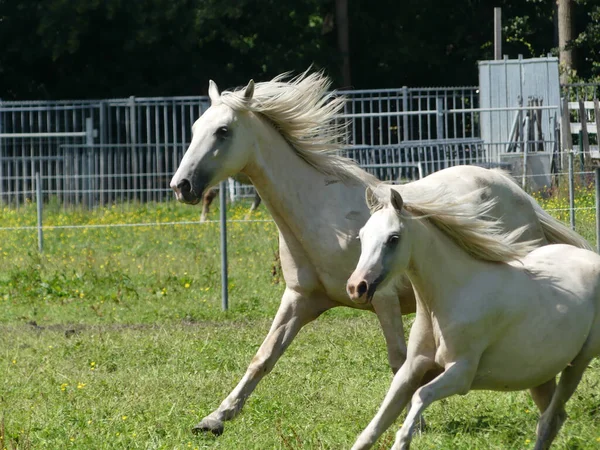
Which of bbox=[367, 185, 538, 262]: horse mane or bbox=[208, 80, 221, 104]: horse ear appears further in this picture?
bbox=[208, 80, 221, 104]: horse ear

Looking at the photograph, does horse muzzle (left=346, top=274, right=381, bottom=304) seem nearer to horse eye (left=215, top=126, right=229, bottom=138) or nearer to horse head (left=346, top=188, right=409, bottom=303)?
horse head (left=346, top=188, right=409, bottom=303)

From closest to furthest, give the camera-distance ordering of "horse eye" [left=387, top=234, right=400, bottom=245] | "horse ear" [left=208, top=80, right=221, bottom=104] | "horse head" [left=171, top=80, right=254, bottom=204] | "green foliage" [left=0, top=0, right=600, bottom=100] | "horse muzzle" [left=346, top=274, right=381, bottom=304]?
1. "horse muzzle" [left=346, top=274, right=381, bottom=304]
2. "horse eye" [left=387, top=234, right=400, bottom=245]
3. "horse head" [left=171, top=80, right=254, bottom=204]
4. "horse ear" [left=208, top=80, right=221, bottom=104]
5. "green foliage" [left=0, top=0, right=600, bottom=100]

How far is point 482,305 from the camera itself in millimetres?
5184

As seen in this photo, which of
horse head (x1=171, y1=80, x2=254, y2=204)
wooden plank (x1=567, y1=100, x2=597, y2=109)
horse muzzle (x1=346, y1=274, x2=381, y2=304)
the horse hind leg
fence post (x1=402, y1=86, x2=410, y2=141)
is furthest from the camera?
fence post (x1=402, y1=86, x2=410, y2=141)

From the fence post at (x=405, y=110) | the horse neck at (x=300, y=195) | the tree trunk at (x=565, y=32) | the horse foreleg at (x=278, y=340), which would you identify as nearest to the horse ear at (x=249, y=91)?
the horse neck at (x=300, y=195)

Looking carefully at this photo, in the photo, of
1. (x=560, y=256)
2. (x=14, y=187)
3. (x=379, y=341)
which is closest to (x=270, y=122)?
(x=560, y=256)

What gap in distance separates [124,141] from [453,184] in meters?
19.5

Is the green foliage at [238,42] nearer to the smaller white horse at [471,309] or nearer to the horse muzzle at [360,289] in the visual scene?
the smaller white horse at [471,309]

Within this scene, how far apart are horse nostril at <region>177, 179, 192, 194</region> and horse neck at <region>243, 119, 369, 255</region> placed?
0.50m

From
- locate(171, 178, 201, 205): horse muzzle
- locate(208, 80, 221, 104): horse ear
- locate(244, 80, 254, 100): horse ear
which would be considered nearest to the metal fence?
locate(208, 80, 221, 104): horse ear

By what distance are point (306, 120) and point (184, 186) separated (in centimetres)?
95

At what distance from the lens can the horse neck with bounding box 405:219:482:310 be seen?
5.14m

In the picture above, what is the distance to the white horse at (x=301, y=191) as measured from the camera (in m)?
6.56

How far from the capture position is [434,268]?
17.0ft
